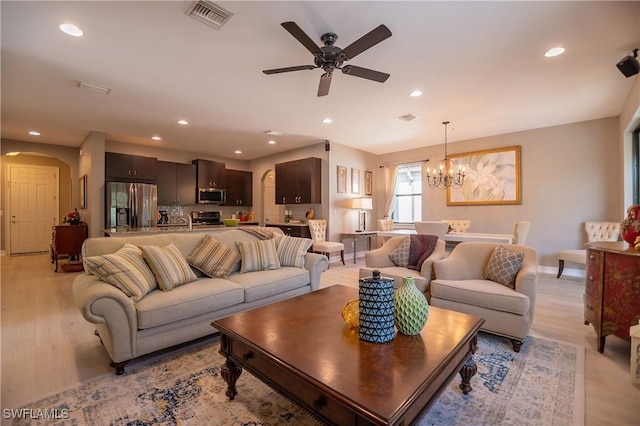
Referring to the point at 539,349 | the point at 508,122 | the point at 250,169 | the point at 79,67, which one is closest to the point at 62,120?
the point at 79,67

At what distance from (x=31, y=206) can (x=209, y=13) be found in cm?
839

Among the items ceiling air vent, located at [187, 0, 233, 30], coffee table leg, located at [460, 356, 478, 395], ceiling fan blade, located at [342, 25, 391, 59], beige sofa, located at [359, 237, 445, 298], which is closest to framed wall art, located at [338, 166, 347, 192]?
beige sofa, located at [359, 237, 445, 298]

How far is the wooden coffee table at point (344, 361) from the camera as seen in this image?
107cm

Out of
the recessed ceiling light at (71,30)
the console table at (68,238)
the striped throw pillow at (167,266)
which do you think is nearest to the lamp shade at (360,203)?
the striped throw pillow at (167,266)

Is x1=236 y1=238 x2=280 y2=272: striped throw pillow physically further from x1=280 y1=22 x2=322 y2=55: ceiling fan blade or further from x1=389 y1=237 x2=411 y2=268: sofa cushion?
x1=280 y1=22 x2=322 y2=55: ceiling fan blade

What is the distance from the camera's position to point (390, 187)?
729cm

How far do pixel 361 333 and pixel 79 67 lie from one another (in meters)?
3.85

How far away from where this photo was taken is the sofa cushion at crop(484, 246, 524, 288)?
2623mm

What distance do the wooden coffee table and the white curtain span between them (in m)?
5.54

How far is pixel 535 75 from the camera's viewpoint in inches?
123

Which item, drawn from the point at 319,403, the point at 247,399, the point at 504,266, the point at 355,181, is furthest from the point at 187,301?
the point at 355,181

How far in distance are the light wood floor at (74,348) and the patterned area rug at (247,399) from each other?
4.8 inches

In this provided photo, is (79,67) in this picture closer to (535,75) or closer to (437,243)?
(437,243)

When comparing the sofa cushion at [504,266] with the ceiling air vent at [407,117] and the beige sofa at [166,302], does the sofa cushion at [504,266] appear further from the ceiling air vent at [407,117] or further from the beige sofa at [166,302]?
the ceiling air vent at [407,117]
